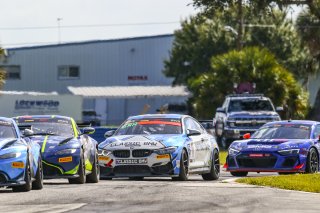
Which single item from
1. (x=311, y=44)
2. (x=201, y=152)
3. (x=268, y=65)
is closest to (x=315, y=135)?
(x=201, y=152)

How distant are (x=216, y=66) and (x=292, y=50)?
30.7 m

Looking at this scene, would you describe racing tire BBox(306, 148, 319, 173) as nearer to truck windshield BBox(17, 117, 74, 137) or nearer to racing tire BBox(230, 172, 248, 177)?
racing tire BBox(230, 172, 248, 177)

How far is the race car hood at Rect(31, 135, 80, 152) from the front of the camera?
2198cm

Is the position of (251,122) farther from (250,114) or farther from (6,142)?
(6,142)

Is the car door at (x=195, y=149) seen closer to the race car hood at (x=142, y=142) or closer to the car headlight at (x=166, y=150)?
the race car hood at (x=142, y=142)

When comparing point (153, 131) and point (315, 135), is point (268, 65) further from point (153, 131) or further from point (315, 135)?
point (153, 131)

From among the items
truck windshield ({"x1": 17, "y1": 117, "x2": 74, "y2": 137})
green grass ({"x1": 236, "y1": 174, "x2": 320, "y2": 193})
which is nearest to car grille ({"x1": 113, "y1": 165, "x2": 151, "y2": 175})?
truck windshield ({"x1": 17, "y1": 117, "x2": 74, "y2": 137})

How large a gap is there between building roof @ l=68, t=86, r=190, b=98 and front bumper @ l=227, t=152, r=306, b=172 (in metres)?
62.2

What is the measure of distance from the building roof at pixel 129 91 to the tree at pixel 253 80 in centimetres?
3063


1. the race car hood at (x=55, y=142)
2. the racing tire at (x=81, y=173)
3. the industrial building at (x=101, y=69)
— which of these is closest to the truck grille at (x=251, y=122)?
the race car hood at (x=55, y=142)

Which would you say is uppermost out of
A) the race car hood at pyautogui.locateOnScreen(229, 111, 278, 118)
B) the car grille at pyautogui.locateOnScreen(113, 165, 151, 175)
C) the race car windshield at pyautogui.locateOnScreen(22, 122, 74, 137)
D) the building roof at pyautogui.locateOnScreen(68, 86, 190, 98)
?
the race car windshield at pyautogui.locateOnScreen(22, 122, 74, 137)

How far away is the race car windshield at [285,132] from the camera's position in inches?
1067

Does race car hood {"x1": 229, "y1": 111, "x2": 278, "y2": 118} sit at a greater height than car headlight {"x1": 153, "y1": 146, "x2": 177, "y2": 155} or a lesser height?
lesser

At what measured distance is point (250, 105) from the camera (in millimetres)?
47438
